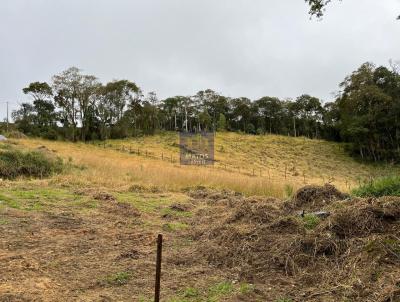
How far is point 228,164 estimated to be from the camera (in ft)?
120

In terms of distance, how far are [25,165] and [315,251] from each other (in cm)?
1550

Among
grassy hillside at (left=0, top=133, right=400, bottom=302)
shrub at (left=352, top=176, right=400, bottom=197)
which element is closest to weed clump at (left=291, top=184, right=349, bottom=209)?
grassy hillside at (left=0, top=133, right=400, bottom=302)

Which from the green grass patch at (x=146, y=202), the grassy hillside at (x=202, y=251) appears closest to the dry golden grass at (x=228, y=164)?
the green grass patch at (x=146, y=202)

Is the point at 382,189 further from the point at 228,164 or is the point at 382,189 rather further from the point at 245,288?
the point at 228,164

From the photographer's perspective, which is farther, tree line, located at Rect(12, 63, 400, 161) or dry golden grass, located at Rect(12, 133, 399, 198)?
tree line, located at Rect(12, 63, 400, 161)

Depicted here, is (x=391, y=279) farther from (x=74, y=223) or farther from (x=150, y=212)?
(x=150, y=212)

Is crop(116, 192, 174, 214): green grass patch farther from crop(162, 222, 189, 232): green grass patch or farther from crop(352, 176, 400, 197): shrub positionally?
crop(352, 176, 400, 197): shrub

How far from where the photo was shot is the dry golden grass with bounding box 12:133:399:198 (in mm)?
17766

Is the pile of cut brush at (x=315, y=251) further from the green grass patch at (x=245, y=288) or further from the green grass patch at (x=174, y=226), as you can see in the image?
the green grass patch at (x=174, y=226)

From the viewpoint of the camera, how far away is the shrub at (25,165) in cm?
1693

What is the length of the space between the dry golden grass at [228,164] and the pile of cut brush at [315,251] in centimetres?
861

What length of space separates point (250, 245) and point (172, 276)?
1.32m

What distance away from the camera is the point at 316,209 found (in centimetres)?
761

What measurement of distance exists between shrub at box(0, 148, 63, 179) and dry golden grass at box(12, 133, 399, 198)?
1157 mm
